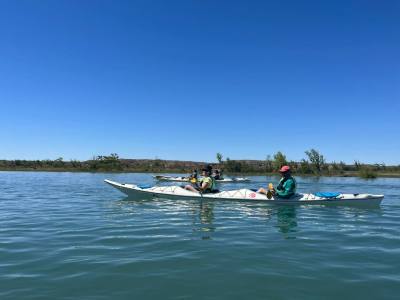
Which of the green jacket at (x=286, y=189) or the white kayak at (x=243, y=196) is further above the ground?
the green jacket at (x=286, y=189)

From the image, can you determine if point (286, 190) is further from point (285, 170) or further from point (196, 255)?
point (196, 255)

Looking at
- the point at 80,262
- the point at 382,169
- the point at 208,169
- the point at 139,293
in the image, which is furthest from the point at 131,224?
the point at 382,169

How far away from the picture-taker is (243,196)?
18.5 meters

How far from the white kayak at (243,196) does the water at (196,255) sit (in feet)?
9.25

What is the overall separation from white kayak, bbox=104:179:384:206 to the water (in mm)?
2820

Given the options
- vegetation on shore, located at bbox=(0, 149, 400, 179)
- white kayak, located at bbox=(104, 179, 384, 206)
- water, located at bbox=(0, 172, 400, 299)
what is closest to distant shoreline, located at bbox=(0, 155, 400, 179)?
vegetation on shore, located at bbox=(0, 149, 400, 179)

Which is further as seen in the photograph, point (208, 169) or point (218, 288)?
point (208, 169)

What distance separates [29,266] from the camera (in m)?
7.25

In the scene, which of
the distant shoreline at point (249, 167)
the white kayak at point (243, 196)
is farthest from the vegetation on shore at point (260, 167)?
the white kayak at point (243, 196)

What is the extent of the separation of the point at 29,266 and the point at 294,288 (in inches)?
182

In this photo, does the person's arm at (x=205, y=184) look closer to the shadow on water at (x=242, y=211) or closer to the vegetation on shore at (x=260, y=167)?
the shadow on water at (x=242, y=211)

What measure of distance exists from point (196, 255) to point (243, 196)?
34.9 feet

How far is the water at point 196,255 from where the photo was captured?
606 cm

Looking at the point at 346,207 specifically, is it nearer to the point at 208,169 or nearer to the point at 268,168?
the point at 208,169
